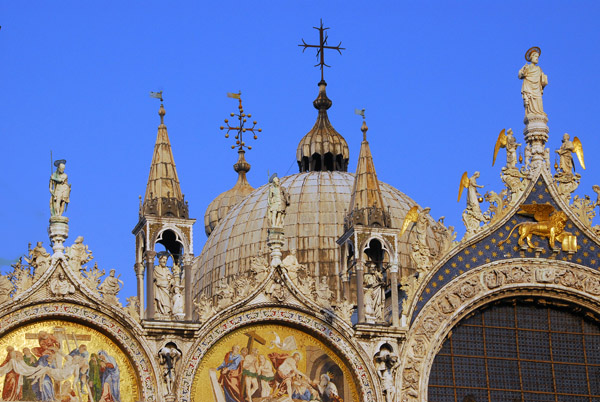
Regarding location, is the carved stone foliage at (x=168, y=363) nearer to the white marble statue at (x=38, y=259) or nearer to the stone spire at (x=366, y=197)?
the white marble statue at (x=38, y=259)

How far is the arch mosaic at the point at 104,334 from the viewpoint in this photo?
34.7 m

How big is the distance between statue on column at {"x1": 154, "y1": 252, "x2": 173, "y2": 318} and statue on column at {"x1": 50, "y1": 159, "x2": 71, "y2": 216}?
216 cm

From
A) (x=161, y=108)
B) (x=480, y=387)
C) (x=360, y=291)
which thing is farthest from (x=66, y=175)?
(x=480, y=387)

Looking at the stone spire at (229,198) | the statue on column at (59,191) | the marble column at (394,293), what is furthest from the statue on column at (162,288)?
the stone spire at (229,198)

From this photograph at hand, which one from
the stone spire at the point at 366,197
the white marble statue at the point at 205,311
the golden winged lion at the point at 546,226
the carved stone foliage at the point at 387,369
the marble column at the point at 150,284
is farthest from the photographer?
the golden winged lion at the point at 546,226

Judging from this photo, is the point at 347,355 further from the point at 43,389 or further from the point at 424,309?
the point at 43,389

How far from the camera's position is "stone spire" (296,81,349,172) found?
48.2 m

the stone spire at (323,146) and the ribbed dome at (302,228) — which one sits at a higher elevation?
the stone spire at (323,146)

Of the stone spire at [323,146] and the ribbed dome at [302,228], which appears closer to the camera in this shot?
the ribbed dome at [302,228]

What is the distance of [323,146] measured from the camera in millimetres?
48250

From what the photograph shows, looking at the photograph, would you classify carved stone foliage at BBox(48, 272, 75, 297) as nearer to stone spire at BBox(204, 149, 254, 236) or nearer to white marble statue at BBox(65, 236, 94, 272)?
white marble statue at BBox(65, 236, 94, 272)

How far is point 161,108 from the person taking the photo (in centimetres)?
3738

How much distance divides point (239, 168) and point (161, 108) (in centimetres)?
1408

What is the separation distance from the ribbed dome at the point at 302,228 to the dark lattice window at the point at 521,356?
285 inches
